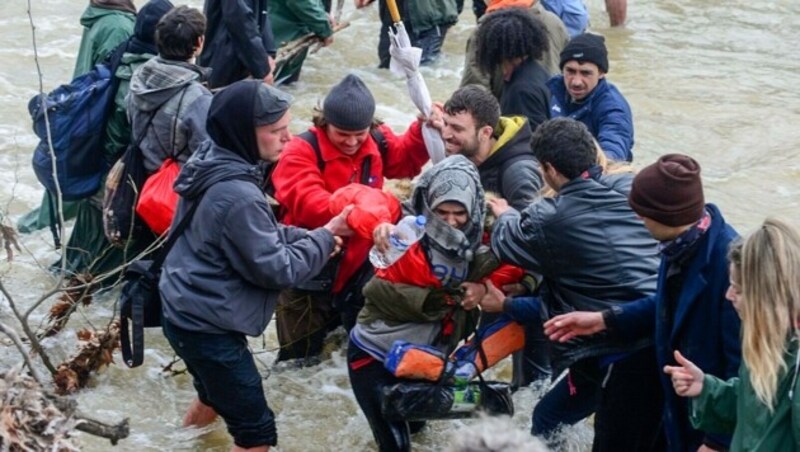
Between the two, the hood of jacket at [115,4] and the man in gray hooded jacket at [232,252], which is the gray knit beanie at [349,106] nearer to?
the man in gray hooded jacket at [232,252]

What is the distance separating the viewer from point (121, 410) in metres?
6.50

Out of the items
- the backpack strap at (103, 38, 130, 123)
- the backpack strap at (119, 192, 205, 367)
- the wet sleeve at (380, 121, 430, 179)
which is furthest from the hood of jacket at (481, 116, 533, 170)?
the backpack strap at (103, 38, 130, 123)

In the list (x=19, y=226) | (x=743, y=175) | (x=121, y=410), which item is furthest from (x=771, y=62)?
(x=121, y=410)

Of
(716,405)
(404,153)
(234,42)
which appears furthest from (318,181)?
(234,42)

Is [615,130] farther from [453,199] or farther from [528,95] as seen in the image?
[453,199]

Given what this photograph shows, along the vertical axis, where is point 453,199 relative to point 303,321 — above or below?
above

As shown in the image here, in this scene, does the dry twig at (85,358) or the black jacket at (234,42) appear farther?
the black jacket at (234,42)

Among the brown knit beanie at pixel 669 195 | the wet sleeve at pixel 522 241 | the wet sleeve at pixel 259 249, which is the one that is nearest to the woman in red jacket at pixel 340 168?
the wet sleeve at pixel 259 249

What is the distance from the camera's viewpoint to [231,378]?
5.25m

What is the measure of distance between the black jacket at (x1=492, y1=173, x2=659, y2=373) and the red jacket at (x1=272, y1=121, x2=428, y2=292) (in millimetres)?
1164

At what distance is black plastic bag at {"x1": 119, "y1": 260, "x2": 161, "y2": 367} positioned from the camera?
5.62 meters

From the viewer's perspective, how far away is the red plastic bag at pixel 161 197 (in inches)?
252

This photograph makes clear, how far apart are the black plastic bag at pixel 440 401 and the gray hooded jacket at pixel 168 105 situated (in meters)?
1.85

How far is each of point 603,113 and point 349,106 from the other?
1.67 meters
